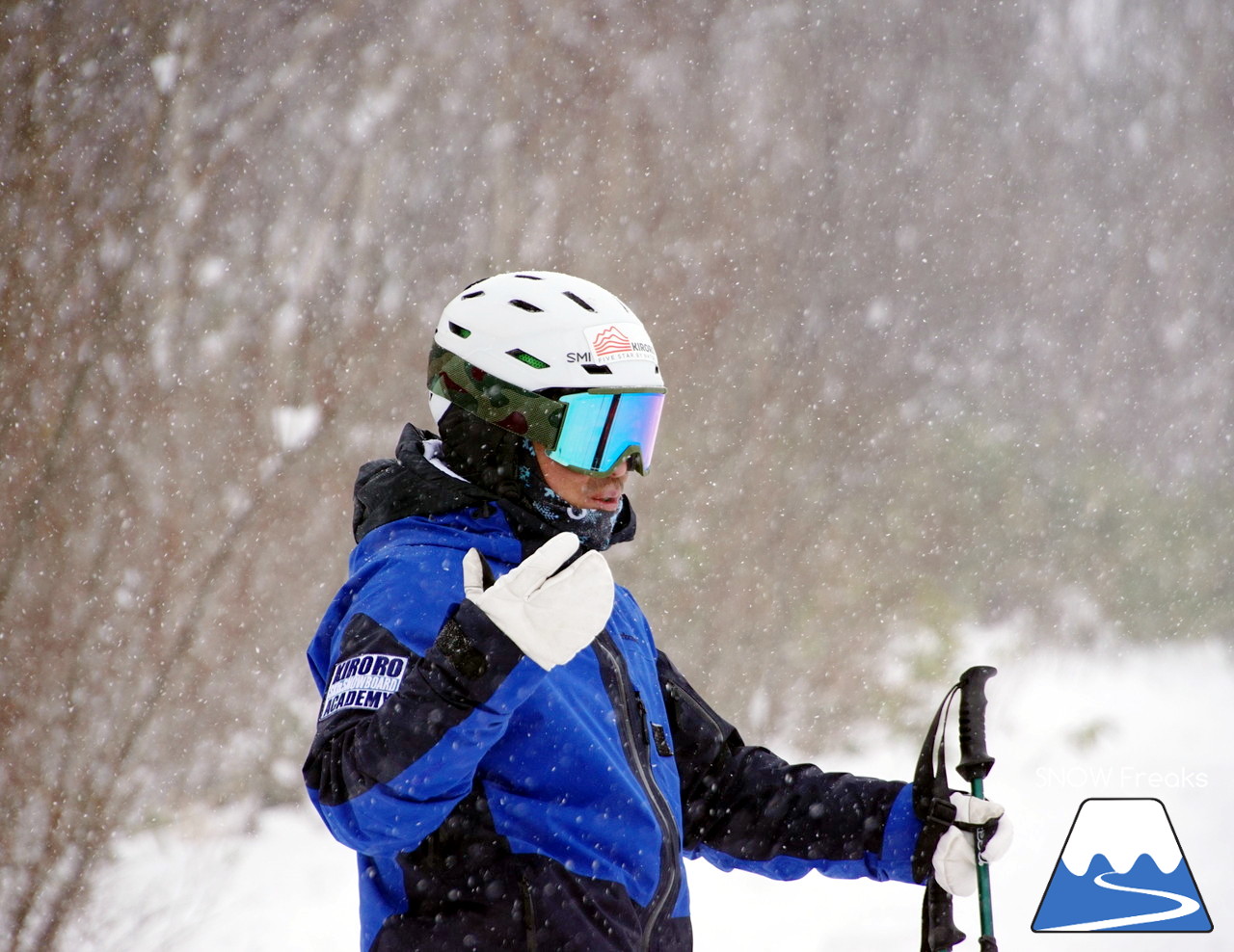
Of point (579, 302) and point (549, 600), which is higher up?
point (579, 302)

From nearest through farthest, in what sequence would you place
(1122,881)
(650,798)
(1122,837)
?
(650,798), (1122,881), (1122,837)

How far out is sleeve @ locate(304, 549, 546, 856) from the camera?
3.80ft

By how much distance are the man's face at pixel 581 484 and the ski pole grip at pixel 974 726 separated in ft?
2.07

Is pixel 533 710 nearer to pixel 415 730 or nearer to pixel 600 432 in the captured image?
pixel 415 730

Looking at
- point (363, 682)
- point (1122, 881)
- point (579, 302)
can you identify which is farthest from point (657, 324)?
point (363, 682)

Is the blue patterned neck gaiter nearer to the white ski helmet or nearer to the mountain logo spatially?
the white ski helmet

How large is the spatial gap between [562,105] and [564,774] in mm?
5725

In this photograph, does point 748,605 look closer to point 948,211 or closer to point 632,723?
point 948,211

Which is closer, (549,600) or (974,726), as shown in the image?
(549,600)

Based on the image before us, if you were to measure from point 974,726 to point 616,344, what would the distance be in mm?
824

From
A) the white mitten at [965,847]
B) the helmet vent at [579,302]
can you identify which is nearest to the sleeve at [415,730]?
the helmet vent at [579,302]

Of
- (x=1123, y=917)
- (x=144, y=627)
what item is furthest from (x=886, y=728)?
(x=144, y=627)

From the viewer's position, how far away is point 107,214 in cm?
514

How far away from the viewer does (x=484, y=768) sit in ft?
4.58
